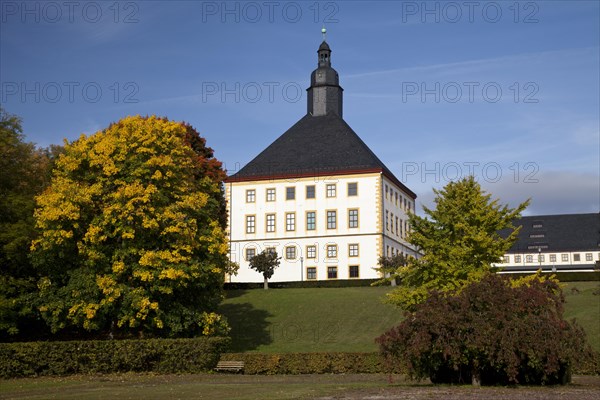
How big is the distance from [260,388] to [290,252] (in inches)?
2185

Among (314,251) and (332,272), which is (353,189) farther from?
(332,272)

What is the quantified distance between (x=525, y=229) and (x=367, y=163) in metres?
53.6

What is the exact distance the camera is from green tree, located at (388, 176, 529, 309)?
39.4m

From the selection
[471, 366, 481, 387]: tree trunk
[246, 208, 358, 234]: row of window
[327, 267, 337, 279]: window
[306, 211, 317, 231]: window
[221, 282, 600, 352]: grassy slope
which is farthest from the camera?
[306, 211, 317, 231]: window

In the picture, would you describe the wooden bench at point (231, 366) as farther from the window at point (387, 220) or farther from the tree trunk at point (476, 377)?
the window at point (387, 220)

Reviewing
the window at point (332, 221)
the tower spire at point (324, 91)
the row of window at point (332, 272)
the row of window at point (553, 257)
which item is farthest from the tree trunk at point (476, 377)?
the row of window at point (553, 257)

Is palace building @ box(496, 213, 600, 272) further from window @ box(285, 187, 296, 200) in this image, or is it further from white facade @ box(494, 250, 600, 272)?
window @ box(285, 187, 296, 200)

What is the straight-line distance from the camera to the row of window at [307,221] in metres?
80.9

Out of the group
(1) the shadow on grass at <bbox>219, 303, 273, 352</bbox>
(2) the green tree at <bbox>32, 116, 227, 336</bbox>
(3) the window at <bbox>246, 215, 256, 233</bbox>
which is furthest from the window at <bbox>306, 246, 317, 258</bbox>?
(2) the green tree at <bbox>32, 116, 227, 336</bbox>

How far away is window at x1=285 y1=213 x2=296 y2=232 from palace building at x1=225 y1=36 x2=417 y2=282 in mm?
30

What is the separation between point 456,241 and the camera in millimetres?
39969

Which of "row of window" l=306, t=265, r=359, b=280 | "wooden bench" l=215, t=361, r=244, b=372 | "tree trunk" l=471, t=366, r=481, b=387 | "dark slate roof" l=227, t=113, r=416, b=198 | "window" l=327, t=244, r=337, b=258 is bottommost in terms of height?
"wooden bench" l=215, t=361, r=244, b=372

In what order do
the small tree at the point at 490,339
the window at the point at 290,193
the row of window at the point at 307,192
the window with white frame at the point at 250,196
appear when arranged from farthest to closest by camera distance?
the window with white frame at the point at 250,196, the window at the point at 290,193, the row of window at the point at 307,192, the small tree at the point at 490,339

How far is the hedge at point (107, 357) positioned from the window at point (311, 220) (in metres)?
45.7
